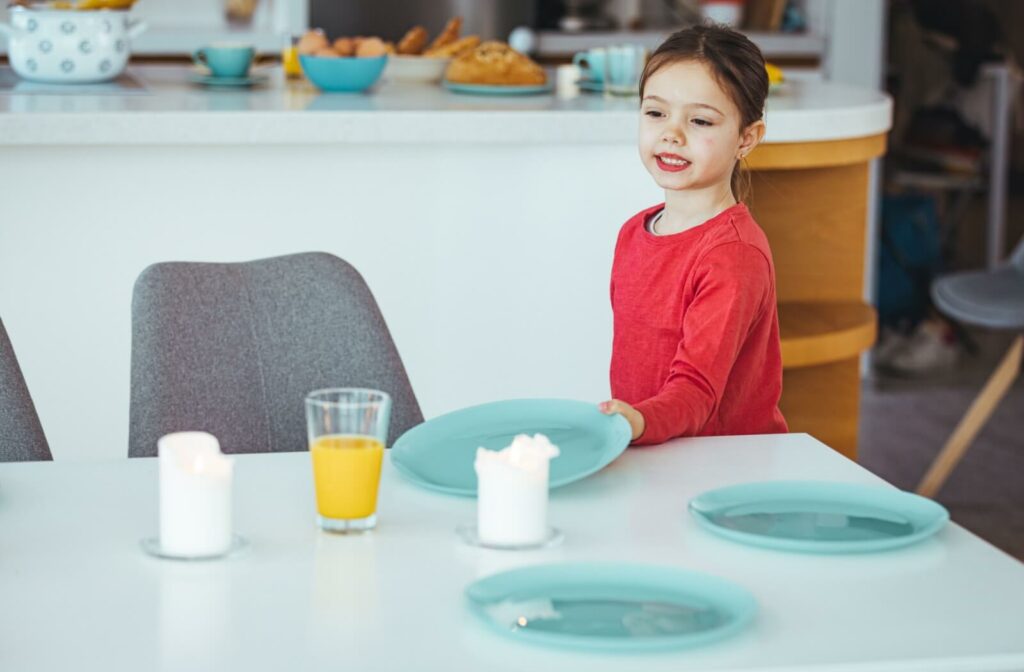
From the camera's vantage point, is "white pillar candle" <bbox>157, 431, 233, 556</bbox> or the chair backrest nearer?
"white pillar candle" <bbox>157, 431, 233, 556</bbox>

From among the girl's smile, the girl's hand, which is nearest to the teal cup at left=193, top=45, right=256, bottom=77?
the girl's smile

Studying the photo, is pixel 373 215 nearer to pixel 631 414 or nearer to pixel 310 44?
pixel 310 44

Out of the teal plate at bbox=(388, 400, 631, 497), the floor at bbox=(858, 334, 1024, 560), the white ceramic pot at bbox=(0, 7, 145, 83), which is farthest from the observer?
the floor at bbox=(858, 334, 1024, 560)

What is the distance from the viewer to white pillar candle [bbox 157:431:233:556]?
996 millimetres

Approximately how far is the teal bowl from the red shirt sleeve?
47.3 inches

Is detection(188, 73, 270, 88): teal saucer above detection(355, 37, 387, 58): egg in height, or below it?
below

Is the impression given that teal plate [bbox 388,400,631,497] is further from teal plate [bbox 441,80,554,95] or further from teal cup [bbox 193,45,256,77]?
teal cup [bbox 193,45,256,77]

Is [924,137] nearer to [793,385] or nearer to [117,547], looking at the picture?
[793,385]

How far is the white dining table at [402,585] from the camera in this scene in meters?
0.85

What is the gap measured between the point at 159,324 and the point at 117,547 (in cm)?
63

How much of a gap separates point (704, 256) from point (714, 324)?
0.09 meters

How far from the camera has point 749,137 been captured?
157cm

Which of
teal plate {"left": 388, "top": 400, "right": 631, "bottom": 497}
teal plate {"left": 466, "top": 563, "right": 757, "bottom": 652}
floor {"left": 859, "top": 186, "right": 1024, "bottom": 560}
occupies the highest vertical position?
teal plate {"left": 466, "top": 563, "right": 757, "bottom": 652}

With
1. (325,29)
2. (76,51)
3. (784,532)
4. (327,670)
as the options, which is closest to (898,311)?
(325,29)
